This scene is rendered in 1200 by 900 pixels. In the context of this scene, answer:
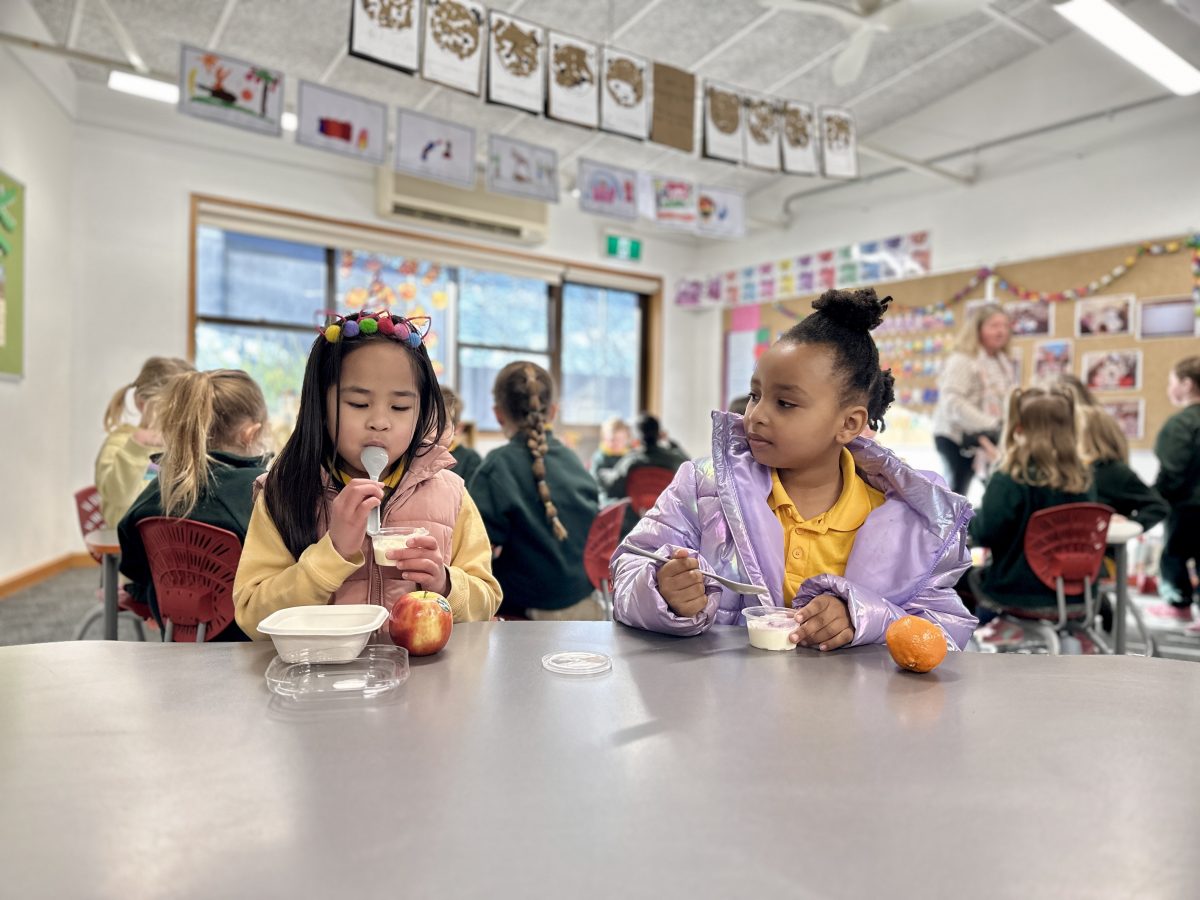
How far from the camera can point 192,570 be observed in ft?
6.00

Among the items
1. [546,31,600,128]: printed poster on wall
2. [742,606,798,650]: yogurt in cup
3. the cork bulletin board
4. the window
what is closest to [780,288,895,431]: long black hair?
[742,606,798,650]: yogurt in cup

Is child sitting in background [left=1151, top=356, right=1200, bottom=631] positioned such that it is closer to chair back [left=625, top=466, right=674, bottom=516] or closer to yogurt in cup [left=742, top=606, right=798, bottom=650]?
chair back [left=625, top=466, right=674, bottom=516]

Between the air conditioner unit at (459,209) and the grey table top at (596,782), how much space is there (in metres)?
6.36

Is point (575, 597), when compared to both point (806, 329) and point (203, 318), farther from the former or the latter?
point (203, 318)

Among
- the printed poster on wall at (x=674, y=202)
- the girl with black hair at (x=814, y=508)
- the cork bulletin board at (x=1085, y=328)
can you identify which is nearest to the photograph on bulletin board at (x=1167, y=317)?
the cork bulletin board at (x=1085, y=328)

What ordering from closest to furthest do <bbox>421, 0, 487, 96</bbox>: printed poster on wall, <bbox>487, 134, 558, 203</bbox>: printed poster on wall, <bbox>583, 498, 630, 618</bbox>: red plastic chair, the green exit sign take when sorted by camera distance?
<bbox>583, 498, 630, 618</bbox>: red plastic chair < <bbox>421, 0, 487, 96</bbox>: printed poster on wall < <bbox>487, 134, 558, 203</bbox>: printed poster on wall < the green exit sign

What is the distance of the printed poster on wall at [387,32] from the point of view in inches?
126

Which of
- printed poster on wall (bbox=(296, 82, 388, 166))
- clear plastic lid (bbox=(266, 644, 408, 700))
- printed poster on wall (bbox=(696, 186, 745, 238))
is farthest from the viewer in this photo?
printed poster on wall (bbox=(696, 186, 745, 238))

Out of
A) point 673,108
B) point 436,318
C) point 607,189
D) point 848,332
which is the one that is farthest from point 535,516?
point 436,318

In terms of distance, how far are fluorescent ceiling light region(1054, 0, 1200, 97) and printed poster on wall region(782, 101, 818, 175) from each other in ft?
4.43

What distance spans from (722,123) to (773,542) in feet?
12.6

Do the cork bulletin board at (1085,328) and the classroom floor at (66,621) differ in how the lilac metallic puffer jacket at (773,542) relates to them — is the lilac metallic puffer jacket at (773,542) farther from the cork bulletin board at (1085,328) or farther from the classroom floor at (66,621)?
the cork bulletin board at (1085,328)

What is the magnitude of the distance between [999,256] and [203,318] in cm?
639

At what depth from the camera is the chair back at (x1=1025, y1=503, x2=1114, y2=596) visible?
8.91 feet
